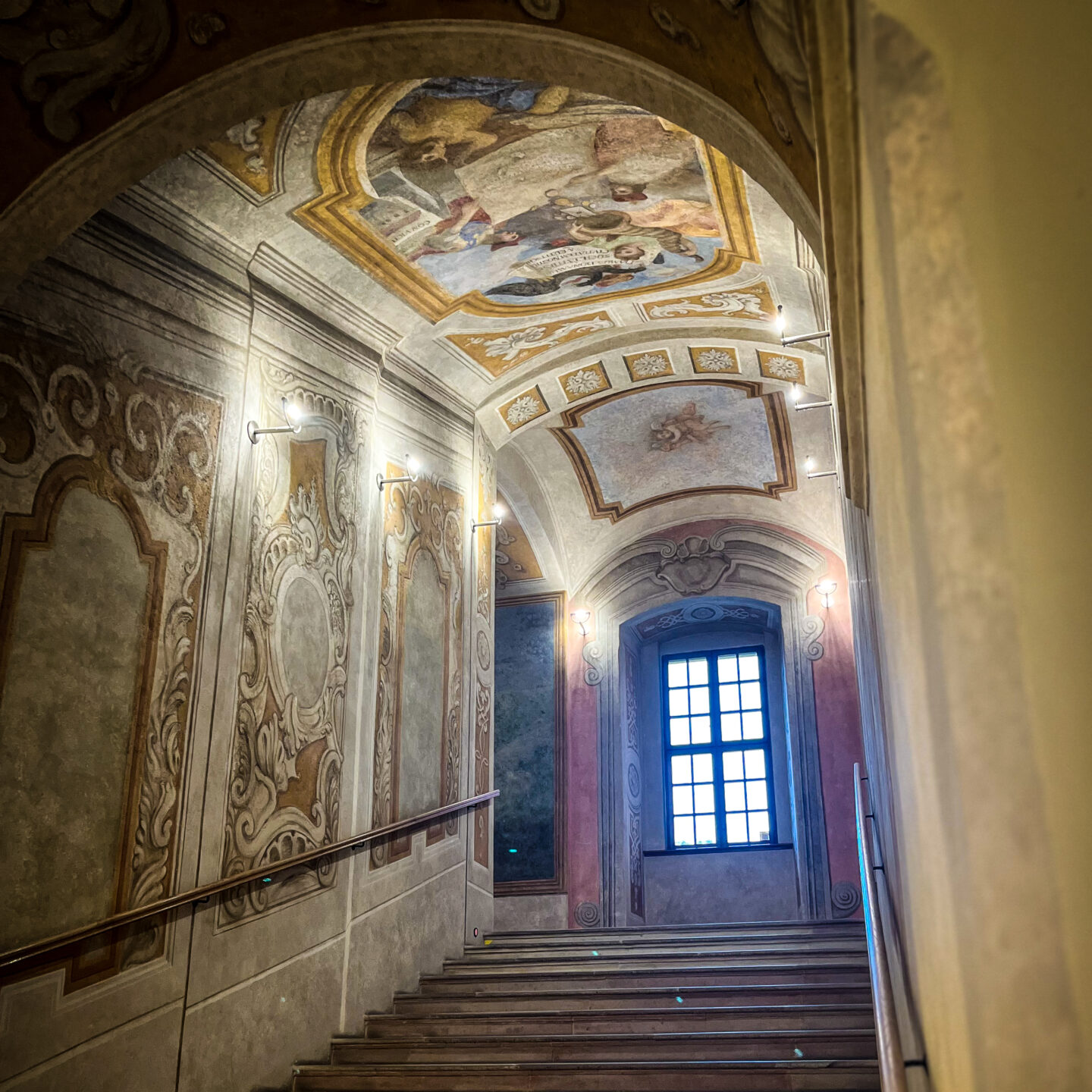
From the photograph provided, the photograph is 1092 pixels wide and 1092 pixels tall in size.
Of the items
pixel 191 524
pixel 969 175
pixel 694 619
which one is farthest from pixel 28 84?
pixel 694 619

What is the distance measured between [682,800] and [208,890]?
1012 cm

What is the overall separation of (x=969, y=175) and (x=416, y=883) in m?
6.81

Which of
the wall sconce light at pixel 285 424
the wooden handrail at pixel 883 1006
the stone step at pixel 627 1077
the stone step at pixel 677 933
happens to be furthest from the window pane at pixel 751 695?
the wooden handrail at pixel 883 1006

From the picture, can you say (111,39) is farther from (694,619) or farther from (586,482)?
(694,619)

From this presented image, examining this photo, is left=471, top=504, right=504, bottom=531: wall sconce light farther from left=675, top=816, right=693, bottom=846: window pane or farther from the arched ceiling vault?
left=675, top=816, right=693, bottom=846: window pane

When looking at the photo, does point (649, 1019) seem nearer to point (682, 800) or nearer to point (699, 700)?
point (682, 800)

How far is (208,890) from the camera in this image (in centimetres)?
493

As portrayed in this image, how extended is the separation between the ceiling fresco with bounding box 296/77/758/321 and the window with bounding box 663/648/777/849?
7994 mm

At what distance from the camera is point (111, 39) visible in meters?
4.03

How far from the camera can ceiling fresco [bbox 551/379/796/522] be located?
10.7 meters

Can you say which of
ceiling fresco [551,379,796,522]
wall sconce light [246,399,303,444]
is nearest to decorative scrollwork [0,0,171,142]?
wall sconce light [246,399,303,444]

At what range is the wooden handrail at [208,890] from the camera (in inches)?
158

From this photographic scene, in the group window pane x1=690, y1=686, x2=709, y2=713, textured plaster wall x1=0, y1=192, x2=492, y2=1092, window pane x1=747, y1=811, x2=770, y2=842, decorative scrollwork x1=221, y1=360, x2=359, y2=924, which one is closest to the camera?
textured plaster wall x1=0, y1=192, x2=492, y2=1092

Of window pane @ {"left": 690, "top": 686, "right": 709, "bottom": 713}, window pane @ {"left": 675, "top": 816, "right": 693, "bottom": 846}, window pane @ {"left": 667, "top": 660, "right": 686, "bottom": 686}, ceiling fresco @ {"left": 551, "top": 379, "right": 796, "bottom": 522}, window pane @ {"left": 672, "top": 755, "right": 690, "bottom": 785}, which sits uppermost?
ceiling fresco @ {"left": 551, "top": 379, "right": 796, "bottom": 522}
